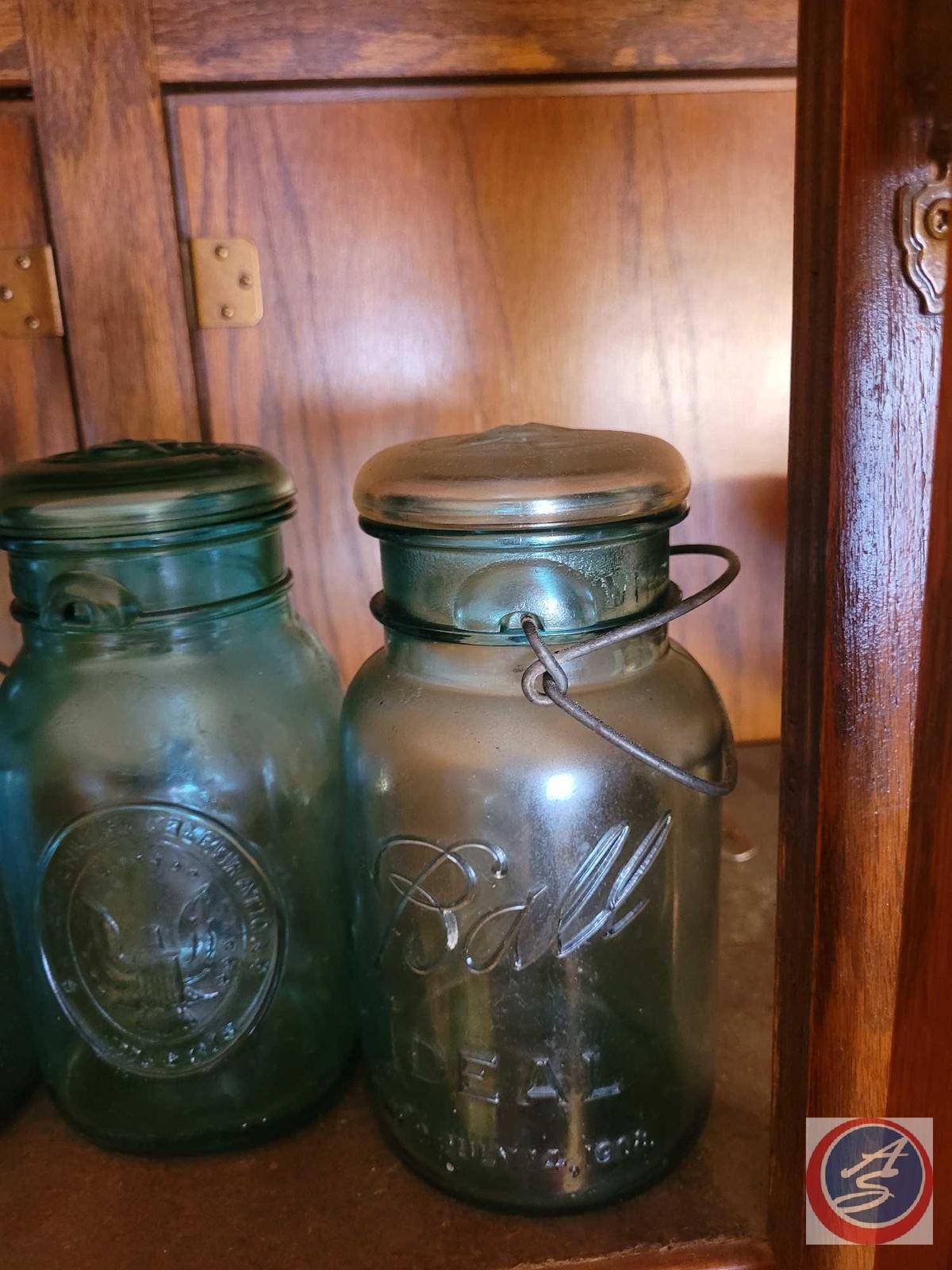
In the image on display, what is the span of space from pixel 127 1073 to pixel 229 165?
0.53 m

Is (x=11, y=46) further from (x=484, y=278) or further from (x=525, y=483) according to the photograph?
(x=525, y=483)

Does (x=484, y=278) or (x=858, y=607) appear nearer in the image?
(x=858, y=607)

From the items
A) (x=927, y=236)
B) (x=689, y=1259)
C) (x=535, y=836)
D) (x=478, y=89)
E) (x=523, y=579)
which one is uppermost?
(x=478, y=89)

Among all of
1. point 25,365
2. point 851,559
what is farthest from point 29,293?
point 851,559

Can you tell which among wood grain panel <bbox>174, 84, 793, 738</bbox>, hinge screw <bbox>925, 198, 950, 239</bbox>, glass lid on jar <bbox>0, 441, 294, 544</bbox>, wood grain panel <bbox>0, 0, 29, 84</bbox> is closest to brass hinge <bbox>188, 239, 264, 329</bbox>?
wood grain panel <bbox>174, 84, 793, 738</bbox>

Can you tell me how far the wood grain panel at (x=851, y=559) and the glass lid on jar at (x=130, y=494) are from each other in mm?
237

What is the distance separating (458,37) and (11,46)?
0.26m

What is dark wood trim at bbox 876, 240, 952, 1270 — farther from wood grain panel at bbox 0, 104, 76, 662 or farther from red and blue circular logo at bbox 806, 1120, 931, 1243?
wood grain panel at bbox 0, 104, 76, 662

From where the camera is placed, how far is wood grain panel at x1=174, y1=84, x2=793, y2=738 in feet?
2.15

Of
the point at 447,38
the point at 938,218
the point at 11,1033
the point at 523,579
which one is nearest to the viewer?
the point at 938,218

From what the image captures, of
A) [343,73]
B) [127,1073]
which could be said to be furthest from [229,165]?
[127,1073]

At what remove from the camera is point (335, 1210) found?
447 mm

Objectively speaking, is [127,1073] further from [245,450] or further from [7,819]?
[245,450]

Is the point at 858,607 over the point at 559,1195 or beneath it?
over
